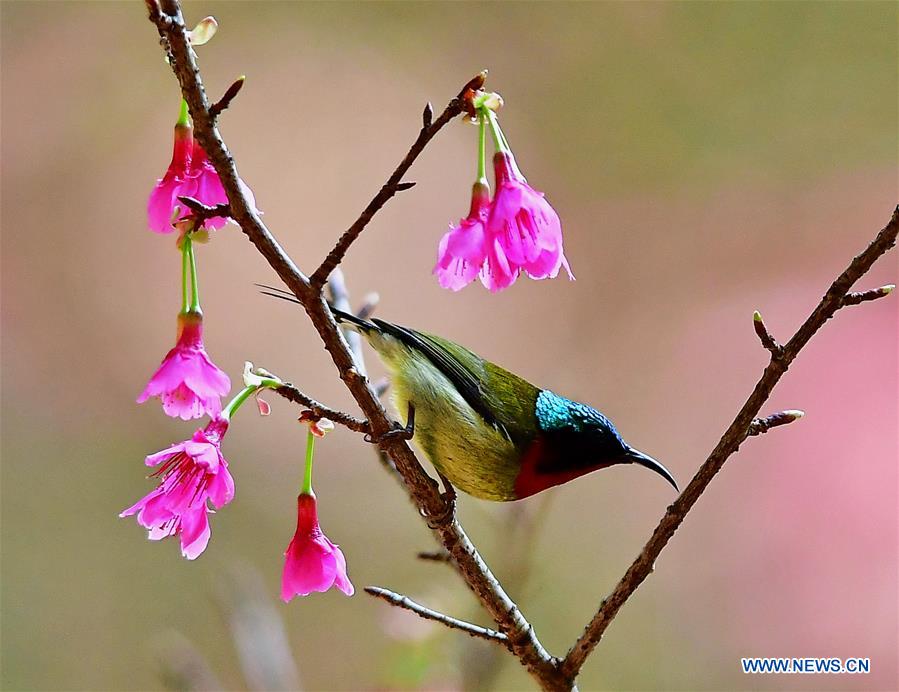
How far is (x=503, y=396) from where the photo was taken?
1006mm

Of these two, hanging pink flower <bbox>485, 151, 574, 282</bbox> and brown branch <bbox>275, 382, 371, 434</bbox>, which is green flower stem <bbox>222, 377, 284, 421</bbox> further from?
hanging pink flower <bbox>485, 151, 574, 282</bbox>

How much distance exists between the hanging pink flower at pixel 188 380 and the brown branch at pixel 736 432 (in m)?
0.35

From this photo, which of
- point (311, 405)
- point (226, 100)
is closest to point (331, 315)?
point (311, 405)

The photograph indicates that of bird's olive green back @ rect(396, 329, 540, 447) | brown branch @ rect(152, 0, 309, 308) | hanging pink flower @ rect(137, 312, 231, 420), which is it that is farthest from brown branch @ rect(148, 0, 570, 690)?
bird's olive green back @ rect(396, 329, 540, 447)

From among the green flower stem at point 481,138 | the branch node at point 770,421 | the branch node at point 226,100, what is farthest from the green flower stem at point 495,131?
the branch node at point 770,421

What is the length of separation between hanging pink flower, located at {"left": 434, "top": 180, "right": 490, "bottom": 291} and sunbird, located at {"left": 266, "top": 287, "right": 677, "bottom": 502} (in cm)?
25

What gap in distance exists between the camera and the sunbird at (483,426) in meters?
0.94

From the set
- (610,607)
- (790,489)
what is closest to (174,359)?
(610,607)

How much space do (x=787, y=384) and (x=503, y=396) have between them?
1253mm

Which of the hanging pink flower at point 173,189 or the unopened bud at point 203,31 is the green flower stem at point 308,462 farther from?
the unopened bud at point 203,31

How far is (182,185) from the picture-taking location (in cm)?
71

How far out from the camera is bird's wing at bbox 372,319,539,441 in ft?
3.22

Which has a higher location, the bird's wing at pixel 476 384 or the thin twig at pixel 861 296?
the thin twig at pixel 861 296

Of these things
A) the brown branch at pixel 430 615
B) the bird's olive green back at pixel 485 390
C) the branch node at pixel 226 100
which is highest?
the branch node at pixel 226 100
